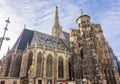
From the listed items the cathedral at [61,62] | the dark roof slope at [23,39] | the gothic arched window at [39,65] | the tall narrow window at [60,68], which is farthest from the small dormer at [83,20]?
the gothic arched window at [39,65]

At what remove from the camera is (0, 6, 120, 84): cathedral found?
2894 cm

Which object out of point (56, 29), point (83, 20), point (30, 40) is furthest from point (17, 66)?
point (56, 29)

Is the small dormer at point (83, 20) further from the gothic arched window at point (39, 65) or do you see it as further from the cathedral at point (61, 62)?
the gothic arched window at point (39, 65)

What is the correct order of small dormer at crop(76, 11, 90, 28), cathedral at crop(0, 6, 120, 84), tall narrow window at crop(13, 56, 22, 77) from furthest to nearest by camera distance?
small dormer at crop(76, 11, 90, 28) → tall narrow window at crop(13, 56, 22, 77) → cathedral at crop(0, 6, 120, 84)

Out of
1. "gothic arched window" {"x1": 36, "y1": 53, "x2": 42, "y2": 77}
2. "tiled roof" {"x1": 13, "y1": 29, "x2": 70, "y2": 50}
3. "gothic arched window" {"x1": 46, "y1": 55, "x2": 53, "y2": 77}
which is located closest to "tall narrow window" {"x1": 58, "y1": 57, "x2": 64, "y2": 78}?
"gothic arched window" {"x1": 46, "y1": 55, "x2": 53, "y2": 77}

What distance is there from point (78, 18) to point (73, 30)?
462 cm

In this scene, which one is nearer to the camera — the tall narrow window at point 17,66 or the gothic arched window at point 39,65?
the gothic arched window at point 39,65

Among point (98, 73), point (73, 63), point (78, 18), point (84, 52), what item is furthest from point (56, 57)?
point (78, 18)

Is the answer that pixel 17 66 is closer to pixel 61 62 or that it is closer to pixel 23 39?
pixel 23 39

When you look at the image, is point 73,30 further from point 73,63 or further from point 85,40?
point 73,63

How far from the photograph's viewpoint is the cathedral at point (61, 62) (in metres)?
28.9

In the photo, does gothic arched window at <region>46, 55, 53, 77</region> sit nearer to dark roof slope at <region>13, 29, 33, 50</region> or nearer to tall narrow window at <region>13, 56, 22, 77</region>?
tall narrow window at <region>13, 56, 22, 77</region>

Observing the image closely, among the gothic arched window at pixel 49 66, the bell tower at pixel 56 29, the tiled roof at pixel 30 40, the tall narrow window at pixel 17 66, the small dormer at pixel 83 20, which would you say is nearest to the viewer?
the gothic arched window at pixel 49 66

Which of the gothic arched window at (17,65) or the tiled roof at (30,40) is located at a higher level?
the tiled roof at (30,40)
